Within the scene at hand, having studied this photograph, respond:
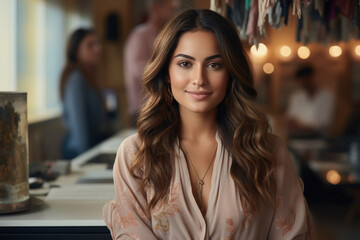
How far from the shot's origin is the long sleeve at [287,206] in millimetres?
1673

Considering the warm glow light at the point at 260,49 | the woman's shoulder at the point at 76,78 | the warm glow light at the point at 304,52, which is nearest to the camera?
the warm glow light at the point at 260,49

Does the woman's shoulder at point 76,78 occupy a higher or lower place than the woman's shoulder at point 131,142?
higher

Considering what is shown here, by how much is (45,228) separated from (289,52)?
8.34 meters

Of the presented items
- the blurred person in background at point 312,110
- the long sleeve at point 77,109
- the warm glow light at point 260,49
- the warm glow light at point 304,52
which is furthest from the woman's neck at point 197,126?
the warm glow light at point 304,52

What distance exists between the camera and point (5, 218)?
6.07 feet

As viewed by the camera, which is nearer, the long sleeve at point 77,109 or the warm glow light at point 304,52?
the long sleeve at point 77,109

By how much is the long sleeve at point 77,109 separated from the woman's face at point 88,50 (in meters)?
0.21

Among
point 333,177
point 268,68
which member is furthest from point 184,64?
point 268,68

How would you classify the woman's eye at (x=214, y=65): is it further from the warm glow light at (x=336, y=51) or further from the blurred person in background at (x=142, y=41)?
the warm glow light at (x=336, y=51)

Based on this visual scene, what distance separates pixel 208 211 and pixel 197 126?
12.5 inches

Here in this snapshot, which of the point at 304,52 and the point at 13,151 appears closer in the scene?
the point at 13,151

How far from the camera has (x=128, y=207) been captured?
→ 5.45ft

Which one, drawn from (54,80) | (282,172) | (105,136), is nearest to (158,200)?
(282,172)

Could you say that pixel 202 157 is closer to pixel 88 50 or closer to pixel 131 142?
pixel 131 142
